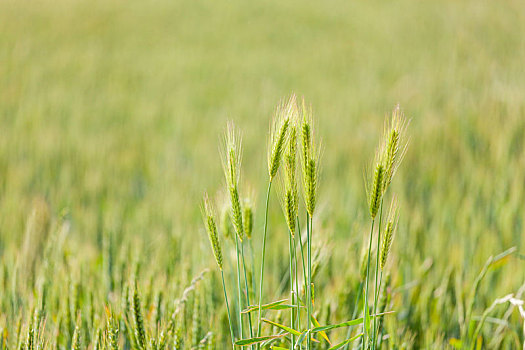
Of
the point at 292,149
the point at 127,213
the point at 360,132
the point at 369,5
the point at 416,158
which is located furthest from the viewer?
the point at 369,5

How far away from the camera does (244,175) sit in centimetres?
237

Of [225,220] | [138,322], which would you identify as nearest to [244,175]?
[225,220]

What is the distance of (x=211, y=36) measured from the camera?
6.39 metres

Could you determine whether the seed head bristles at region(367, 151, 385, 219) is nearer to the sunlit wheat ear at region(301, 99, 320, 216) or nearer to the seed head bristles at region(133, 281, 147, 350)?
the sunlit wheat ear at region(301, 99, 320, 216)

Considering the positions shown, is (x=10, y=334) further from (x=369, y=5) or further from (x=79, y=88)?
(x=369, y=5)

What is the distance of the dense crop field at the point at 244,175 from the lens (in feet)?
2.82

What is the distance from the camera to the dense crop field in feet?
2.82

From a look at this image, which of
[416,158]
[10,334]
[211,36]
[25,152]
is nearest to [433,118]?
[416,158]

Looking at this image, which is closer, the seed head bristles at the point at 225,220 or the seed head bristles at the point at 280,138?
the seed head bristles at the point at 280,138

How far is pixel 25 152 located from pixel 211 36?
422 centimetres

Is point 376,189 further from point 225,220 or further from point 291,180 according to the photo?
point 225,220

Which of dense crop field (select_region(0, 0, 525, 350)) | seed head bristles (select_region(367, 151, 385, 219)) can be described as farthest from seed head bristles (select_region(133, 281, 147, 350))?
seed head bristles (select_region(367, 151, 385, 219))

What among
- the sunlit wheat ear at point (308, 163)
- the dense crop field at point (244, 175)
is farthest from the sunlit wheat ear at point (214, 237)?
the sunlit wheat ear at point (308, 163)

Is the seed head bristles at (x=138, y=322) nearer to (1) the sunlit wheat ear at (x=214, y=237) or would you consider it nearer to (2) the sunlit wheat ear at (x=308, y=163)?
(1) the sunlit wheat ear at (x=214, y=237)
